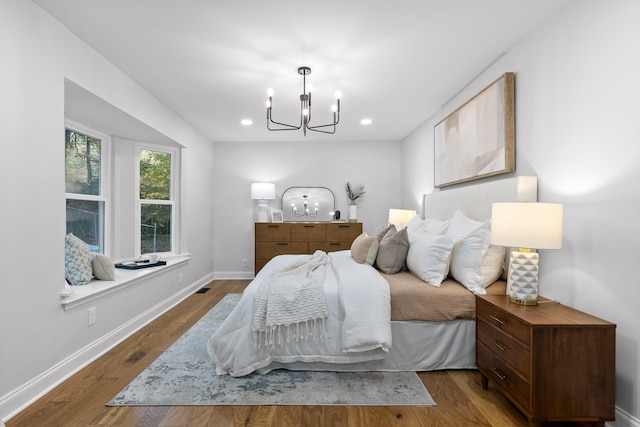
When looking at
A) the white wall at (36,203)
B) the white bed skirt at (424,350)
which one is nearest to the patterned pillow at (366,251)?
the white bed skirt at (424,350)

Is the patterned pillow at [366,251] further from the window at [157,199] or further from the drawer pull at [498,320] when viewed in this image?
the window at [157,199]

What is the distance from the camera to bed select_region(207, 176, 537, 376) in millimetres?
2297

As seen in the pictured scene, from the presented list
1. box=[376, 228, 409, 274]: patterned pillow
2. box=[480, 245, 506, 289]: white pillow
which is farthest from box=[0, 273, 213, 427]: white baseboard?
box=[480, 245, 506, 289]: white pillow

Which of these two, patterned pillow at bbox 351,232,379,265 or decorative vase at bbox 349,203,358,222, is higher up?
decorative vase at bbox 349,203,358,222

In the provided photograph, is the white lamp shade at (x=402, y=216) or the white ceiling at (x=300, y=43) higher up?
the white ceiling at (x=300, y=43)

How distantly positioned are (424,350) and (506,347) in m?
0.65

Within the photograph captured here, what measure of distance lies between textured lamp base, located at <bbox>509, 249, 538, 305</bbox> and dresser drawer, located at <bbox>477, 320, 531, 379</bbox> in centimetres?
23

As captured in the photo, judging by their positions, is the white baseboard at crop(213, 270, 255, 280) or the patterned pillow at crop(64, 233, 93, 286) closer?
the patterned pillow at crop(64, 233, 93, 286)

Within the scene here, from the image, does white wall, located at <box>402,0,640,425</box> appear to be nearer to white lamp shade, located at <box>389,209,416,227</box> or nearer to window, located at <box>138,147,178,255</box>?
white lamp shade, located at <box>389,209,416,227</box>

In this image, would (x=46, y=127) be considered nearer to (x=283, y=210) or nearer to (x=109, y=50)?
(x=109, y=50)

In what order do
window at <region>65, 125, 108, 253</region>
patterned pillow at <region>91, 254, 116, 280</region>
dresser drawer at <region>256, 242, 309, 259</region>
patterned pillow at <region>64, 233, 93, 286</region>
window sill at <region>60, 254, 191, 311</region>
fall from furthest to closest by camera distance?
dresser drawer at <region>256, 242, 309, 259</region>, window at <region>65, 125, 108, 253</region>, patterned pillow at <region>91, 254, 116, 280</region>, patterned pillow at <region>64, 233, 93, 286</region>, window sill at <region>60, 254, 191, 311</region>

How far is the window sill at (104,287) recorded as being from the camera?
2.41m

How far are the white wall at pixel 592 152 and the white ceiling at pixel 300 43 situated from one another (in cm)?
30

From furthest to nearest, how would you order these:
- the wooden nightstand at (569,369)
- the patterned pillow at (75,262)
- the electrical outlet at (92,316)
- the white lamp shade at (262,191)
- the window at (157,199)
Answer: the white lamp shade at (262,191)
the window at (157,199)
the patterned pillow at (75,262)
the electrical outlet at (92,316)
the wooden nightstand at (569,369)
